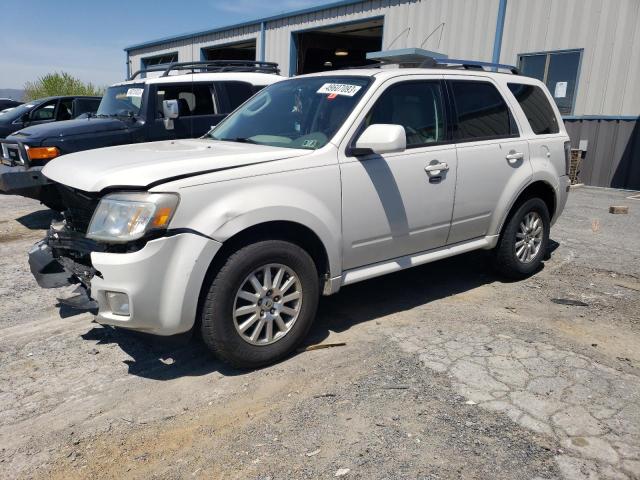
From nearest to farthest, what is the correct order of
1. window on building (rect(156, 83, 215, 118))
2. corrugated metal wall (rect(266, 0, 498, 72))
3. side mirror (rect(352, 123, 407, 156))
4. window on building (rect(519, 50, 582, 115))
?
side mirror (rect(352, 123, 407, 156)) < window on building (rect(156, 83, 215, 118)) < window on building (rect(519, 50, 582, 115)) < corrugated metal wall (rect(266, 0, 498, 72))

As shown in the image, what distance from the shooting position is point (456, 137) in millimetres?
4398

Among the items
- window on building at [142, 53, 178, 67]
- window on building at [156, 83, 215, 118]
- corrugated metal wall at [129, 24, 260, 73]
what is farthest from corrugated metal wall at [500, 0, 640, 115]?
window on building at [142, 53, 178, 67]

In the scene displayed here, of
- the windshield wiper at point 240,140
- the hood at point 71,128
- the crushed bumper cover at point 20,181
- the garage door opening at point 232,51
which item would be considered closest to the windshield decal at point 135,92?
the hood at point 71,128

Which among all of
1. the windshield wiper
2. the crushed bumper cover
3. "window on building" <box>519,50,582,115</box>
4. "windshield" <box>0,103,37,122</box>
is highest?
"window on building" <box>519,50,582,115</box>

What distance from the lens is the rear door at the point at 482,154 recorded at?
443 centimetres

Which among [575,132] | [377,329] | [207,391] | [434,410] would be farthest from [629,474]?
[575,132]

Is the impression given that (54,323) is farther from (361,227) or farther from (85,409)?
(361,227)

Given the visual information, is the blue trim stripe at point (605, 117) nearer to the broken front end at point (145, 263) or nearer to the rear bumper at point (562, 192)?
the rear bumper at point (562, 192)

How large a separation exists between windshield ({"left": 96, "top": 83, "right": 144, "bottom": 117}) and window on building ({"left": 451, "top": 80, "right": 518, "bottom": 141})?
4576mm

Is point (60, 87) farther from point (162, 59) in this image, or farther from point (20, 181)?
point (20, 181)

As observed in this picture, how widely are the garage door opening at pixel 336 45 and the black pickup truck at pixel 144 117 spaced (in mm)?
9424

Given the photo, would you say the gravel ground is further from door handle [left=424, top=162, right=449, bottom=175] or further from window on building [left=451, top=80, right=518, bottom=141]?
window on building [left=451, top=80, right=518, bottom=141]

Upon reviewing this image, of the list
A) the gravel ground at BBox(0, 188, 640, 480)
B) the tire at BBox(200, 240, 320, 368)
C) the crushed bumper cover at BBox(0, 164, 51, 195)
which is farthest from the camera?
the crushed bumper cover at BBox(0, 164, 51, 195)

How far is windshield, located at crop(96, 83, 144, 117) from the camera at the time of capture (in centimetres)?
734
